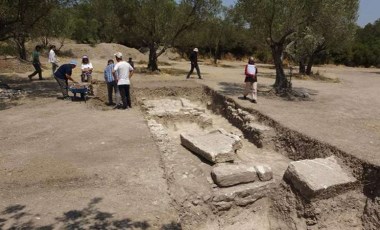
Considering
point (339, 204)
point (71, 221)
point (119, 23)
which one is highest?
point (119, 23)

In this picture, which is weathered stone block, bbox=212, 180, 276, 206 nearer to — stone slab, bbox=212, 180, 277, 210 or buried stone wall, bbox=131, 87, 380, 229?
stone slab, bbox=212, 180, 277, 210

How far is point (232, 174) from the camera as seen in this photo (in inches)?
317

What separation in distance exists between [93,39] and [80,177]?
41.9m

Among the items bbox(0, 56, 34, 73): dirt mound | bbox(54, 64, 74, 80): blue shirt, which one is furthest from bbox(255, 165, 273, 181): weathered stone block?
bbox(0, 56, 34, 73): dirt mound

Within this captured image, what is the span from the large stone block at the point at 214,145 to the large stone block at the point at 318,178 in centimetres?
161

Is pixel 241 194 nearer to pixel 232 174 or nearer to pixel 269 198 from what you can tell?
pixel 232 174

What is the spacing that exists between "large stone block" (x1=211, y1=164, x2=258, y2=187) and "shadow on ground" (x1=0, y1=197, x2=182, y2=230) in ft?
7.31

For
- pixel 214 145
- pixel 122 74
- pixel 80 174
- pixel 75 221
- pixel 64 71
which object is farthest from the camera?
pixel 64 71

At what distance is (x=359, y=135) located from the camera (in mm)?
10141

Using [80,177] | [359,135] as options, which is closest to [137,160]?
[80,177]

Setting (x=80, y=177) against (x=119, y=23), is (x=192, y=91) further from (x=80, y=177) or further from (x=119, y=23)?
(x=80, y=177)

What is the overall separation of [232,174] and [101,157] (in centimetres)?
314

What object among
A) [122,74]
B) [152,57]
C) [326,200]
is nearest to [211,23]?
[152,57]

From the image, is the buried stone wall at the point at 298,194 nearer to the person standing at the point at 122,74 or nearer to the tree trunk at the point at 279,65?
the person standing at the point at 122,74
